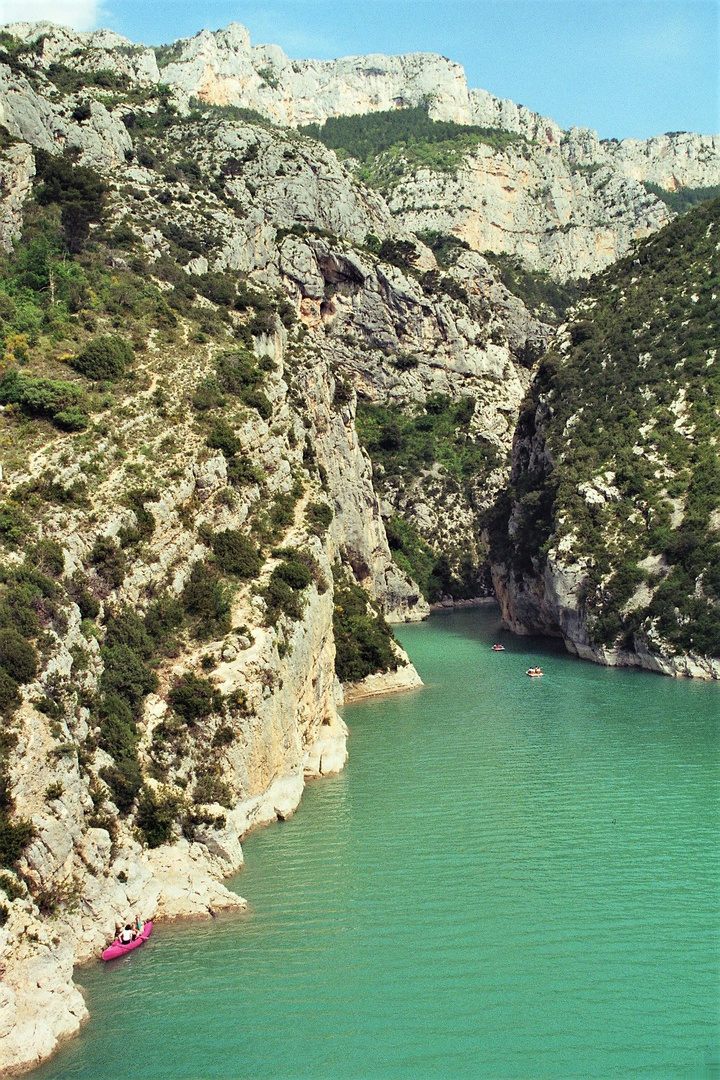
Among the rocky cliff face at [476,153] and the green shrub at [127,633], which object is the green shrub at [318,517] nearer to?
the green shrub at [127,633]

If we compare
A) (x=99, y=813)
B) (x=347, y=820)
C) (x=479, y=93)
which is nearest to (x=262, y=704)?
(x=347, y=820)

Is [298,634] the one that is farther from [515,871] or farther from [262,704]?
[515,871]

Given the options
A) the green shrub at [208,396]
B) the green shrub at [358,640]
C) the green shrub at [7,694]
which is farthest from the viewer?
the green shrub at [358,640]

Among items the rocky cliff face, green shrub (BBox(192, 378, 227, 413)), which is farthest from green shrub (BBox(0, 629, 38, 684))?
the rocky cliff face

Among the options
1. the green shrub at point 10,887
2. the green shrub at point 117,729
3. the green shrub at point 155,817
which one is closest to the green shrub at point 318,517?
the green shrub at point 117,729

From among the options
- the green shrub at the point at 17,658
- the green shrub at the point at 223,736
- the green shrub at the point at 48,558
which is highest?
the green shrub at the point at 48,558

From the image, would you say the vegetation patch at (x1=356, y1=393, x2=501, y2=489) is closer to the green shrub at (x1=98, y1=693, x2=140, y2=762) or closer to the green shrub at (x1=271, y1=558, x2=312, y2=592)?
the green shrub at (x1=271, y1=558, x2=312, y2=592)
